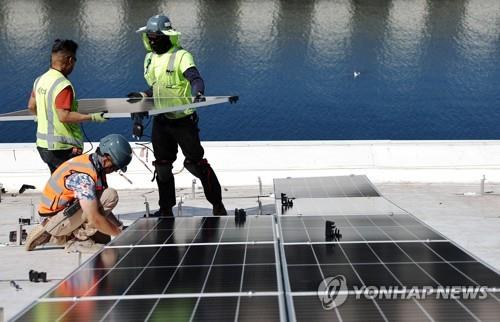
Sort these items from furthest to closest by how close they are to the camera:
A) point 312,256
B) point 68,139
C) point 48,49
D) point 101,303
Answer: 1. point 48,49
2. point 68,139
3. point 312,256
4. point 101,303

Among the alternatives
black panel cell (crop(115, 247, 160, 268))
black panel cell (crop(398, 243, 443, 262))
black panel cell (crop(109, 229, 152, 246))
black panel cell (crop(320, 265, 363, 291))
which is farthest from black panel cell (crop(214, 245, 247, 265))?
black panel cell (crop(398, 243, 443, 262))

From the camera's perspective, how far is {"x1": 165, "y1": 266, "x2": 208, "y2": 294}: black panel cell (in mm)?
4816

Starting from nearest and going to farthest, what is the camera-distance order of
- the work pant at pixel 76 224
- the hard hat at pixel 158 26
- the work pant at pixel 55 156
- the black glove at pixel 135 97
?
the work pant at pixel 76 224 → the work pant at pixel 55 156 → the hard hat at pixel 158 26 → the black glove at pixel 135 97

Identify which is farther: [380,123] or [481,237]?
[380,123]

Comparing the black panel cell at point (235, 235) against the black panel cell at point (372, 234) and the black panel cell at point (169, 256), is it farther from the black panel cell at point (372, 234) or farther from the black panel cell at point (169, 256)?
the black panel cell at point (372, 234)

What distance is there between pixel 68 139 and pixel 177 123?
136 centimetres

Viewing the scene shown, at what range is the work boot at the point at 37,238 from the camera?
7906 millimetres

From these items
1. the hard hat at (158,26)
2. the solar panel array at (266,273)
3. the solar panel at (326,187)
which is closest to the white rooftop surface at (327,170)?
the solar panel at (326,187)

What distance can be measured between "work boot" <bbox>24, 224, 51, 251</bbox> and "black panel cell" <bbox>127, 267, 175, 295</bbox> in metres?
2.87

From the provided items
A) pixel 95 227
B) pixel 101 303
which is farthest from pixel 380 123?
pixel 101 303

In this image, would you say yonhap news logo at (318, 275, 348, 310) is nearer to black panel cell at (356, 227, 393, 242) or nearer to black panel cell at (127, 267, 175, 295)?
black panel cell at (127, 267, 175, 295)

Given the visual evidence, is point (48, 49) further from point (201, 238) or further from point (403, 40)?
point (201, 238)

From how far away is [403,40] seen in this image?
63.5m

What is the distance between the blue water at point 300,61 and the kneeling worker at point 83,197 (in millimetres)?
27878
